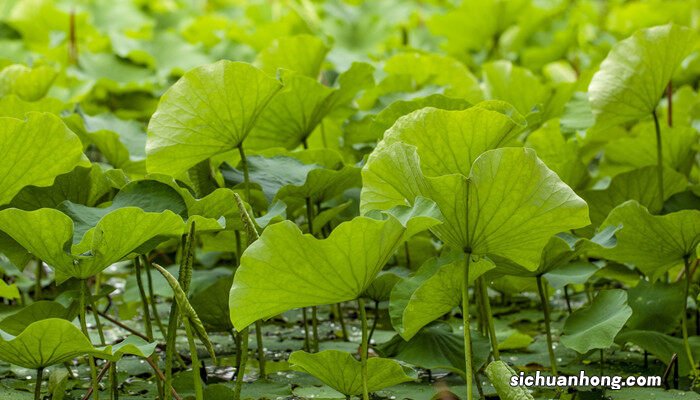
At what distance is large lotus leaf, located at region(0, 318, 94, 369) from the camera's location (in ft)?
3.34

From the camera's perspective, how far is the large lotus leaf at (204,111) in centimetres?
123

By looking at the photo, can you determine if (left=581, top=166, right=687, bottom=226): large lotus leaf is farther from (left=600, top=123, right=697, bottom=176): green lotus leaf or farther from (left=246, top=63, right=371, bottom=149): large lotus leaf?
(left=246, top=63, right=371, bottom=149): large lotus leaf

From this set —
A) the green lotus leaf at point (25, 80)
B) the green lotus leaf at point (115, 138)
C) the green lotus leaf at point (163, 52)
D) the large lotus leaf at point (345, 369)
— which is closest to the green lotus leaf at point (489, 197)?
the large lotus leaf at point (345, 369)

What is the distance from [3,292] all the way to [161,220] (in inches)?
12.0

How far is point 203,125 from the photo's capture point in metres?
1.26

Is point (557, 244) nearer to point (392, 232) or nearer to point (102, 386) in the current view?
point (392, 232)

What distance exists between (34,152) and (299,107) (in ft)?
1.50

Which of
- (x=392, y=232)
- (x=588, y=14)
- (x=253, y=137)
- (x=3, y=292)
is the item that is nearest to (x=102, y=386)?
(x=3, y=292)

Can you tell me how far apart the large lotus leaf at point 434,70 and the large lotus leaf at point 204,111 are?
603mm

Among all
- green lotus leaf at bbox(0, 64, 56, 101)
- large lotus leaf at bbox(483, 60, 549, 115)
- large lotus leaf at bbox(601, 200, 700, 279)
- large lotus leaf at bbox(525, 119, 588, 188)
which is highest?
green lotus leaf at bbox(0, 64, 56, 101)

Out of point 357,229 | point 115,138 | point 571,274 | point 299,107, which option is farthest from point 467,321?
point 115,138

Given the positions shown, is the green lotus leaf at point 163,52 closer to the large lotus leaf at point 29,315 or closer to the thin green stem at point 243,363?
the large lotus leaf at point 29,315

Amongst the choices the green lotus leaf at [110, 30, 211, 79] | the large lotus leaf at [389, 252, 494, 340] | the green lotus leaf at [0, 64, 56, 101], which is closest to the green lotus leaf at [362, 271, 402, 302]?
the large lotus leaf at [389, 252, 494, 340]

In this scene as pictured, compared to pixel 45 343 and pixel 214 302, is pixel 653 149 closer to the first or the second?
pixel 214 302
